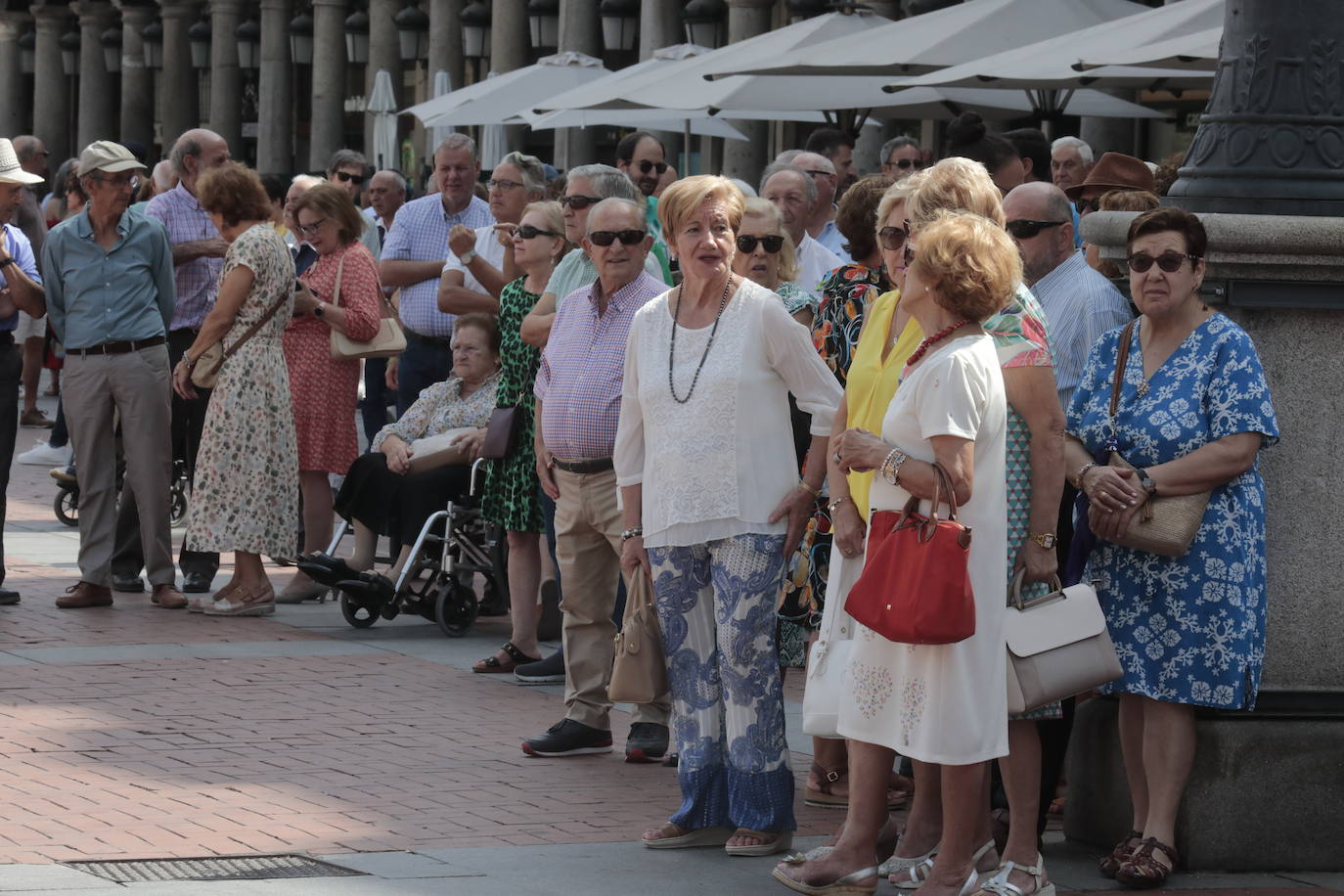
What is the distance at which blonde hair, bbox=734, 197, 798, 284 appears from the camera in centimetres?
764

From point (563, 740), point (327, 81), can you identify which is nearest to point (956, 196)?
point (563, 740)

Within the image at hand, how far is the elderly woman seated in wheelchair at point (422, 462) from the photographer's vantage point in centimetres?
1071

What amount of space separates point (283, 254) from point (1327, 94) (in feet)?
18.9

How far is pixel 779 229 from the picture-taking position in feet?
25.0

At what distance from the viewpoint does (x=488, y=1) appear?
144 feet

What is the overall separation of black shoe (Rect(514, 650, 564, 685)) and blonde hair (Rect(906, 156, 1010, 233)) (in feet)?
12.4

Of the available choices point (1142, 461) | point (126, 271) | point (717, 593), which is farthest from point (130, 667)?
point (1142, 461)

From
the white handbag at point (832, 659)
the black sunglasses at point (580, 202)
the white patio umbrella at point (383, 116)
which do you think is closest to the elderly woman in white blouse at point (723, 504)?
the white handbag at point (832, 659)

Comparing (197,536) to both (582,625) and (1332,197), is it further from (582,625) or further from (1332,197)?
(1332,197)

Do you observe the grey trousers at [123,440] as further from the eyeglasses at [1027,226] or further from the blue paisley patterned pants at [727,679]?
the eyeglasses at [1027,226]

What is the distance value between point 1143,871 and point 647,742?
221 cm

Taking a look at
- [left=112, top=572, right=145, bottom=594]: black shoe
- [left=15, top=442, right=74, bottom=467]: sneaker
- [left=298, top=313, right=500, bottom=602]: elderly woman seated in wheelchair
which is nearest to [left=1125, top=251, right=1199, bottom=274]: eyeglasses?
[left=298, top=313, right=500, bottom=602]: elderly woman seated in wheelchair

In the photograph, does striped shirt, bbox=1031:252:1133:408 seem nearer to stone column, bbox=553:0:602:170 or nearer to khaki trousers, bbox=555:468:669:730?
khaki trousers, bbox=555:468:669:730

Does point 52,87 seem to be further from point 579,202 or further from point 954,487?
point 954,487
